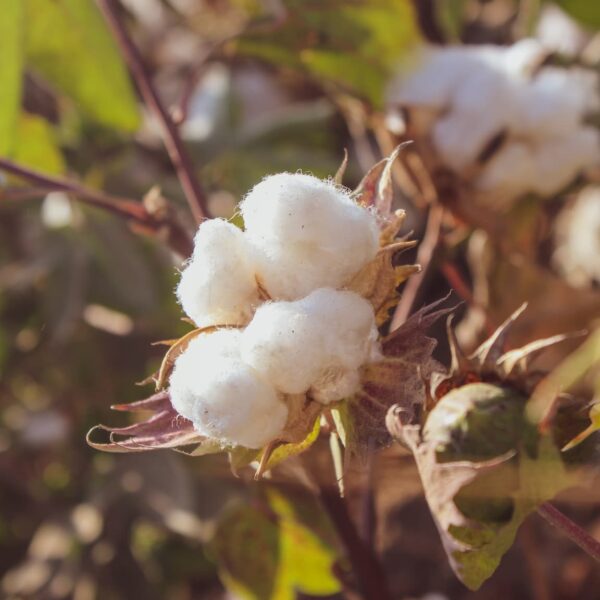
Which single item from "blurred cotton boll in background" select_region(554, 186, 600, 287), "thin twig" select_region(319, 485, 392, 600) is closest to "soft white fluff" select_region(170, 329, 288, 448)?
"thin twig" select_region(319, 485, 392, 600)

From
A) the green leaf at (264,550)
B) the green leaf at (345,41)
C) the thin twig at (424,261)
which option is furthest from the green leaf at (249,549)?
the green leaf at (345,41)

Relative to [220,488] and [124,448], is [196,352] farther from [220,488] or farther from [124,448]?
[220,488]

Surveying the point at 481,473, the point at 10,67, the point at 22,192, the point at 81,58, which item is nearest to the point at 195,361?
the point at 481,473

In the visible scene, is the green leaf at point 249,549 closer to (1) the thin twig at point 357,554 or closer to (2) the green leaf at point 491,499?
(1) the thin twig at point 357,554

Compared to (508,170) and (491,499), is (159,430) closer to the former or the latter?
(491,499)

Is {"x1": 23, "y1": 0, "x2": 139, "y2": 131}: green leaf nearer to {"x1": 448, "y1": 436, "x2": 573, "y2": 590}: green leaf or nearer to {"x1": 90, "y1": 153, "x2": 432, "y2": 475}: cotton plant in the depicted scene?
{"x1": 90, "y1": 153, "x2": 432, "y2": 475}: cotton plant

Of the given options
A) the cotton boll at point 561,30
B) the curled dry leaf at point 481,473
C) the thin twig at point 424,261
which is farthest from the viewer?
the cotton boll at point 561,30
